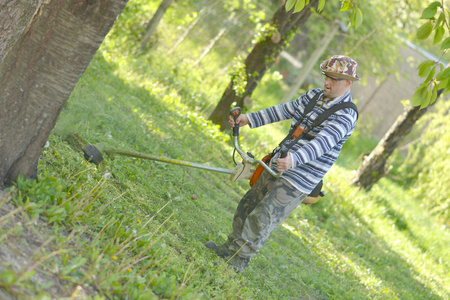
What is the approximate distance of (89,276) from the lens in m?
2.92

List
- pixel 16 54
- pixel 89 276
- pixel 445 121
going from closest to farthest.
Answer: pixel 89 276 → pixel 16 54 → pixel 445 121

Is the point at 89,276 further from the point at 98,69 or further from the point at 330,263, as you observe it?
the point at 98,69

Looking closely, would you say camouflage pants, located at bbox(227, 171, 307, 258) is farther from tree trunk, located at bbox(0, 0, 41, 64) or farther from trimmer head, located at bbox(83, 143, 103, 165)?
tree trunk, located at bbox(0, 0, 41, 64)

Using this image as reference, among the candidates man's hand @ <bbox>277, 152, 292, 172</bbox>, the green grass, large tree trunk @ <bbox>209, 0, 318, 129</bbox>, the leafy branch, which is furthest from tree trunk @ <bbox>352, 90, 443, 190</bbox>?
man's hand @ <bbox>277, 152, 292, 172</bbox>

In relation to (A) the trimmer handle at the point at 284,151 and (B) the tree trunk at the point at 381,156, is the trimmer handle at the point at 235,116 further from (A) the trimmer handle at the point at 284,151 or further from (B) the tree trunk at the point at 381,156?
(B) the tree trunk at the point at 381,156

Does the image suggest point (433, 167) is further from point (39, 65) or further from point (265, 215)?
point (39, 65)

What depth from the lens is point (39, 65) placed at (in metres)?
3.41

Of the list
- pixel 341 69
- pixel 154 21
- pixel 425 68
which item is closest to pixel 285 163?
pixel 341 69

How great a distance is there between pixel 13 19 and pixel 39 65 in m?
0.44

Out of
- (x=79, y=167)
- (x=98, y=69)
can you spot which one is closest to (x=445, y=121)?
(x=98, y=69)

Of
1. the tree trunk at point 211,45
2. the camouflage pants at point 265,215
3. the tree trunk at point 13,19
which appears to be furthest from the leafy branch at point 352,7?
the tree trunk at point 211,45

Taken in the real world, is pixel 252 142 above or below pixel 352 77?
below

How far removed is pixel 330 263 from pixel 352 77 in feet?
11.4

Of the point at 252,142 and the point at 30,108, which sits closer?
the point at 30,108
